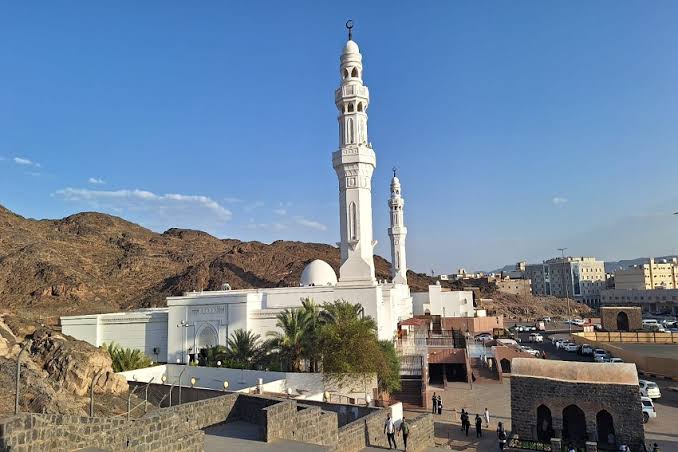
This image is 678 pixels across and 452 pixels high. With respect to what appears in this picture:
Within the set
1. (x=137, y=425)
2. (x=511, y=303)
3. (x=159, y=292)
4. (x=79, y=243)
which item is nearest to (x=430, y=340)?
(x=137, y=425)

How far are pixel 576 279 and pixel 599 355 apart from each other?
293 feet

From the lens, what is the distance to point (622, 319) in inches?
1802

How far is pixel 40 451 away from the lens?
5414mm

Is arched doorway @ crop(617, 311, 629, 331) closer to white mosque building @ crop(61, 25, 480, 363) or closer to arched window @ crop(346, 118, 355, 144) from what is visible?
white mosque building @ crop(61, 25, 480, 363)

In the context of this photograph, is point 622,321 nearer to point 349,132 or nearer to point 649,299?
point 349,132

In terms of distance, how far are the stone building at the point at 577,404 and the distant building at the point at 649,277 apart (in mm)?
97008

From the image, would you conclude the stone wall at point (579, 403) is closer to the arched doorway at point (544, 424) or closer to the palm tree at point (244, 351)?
the arched doorway at point (544, 424)

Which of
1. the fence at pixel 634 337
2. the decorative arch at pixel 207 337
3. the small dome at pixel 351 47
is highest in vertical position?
the small dome at pixel 351 47

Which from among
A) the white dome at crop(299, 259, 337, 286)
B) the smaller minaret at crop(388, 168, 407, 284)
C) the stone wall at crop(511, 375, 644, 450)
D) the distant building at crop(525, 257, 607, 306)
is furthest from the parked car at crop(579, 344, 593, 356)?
the distant building at crop(525, 257, 607, 306)

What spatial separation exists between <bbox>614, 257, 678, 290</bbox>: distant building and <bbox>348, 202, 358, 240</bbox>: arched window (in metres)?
93.0

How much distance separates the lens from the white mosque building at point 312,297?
77.7 ft

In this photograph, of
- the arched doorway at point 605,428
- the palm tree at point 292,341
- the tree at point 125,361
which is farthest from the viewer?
the tree at point 125,361

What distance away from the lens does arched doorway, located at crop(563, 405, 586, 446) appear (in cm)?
1510

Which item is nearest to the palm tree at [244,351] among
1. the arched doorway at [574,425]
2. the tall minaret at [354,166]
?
the tall minaret at [354,166]
